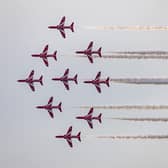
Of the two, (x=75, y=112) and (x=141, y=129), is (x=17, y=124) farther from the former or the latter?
(x=141, y=129)

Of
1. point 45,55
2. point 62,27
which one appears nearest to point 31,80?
point 45,55

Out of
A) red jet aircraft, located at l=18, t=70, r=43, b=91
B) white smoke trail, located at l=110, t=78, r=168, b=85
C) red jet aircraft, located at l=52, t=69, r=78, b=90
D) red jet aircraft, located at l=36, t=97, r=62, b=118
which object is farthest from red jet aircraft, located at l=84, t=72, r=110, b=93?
red jet aircraft, located at l=18, t=70, r=43, b=91

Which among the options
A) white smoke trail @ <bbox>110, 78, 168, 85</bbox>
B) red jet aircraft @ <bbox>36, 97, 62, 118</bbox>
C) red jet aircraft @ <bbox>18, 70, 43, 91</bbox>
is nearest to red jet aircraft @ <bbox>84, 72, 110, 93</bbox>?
white smoke trail @ <bbox>110, 78, 168, 85</bbox>

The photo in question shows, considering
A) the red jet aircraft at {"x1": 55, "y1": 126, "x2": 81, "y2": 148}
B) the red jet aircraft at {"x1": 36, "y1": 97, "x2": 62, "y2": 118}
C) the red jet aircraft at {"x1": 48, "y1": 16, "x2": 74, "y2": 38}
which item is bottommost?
the red jet aircraft at {"x1": 55, "y1": 126, "x2": 81, "y2": 148}

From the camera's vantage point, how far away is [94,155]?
6547mm

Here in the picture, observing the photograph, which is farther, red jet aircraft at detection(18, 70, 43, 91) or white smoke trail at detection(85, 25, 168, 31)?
red jet aircraft at detection(18, 70, 43, 91)

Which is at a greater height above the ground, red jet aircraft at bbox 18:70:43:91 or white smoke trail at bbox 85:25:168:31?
white smoke trail at bbox 85:25:168:31

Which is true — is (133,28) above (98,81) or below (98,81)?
above

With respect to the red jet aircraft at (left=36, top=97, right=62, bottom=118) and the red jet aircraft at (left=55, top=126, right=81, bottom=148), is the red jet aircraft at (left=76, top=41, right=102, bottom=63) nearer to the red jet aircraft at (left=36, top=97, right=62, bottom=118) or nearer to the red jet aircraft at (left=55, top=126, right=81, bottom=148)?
the red jet aircraft at (left=36, top=97, right=62, bottom=118)

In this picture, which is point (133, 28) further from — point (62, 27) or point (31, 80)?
point (31, 80)

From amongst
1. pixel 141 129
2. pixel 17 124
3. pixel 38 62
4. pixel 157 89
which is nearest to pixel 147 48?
pixel 157 89

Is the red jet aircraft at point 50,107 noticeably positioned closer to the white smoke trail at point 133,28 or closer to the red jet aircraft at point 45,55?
the red jet aircraft at point 45,55

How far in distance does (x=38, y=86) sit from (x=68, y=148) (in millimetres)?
1042

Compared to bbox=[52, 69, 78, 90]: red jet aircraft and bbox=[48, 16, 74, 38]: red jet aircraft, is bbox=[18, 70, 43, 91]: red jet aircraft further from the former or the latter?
bbox=[48, 16, 74, 38]: red jet aircraft
